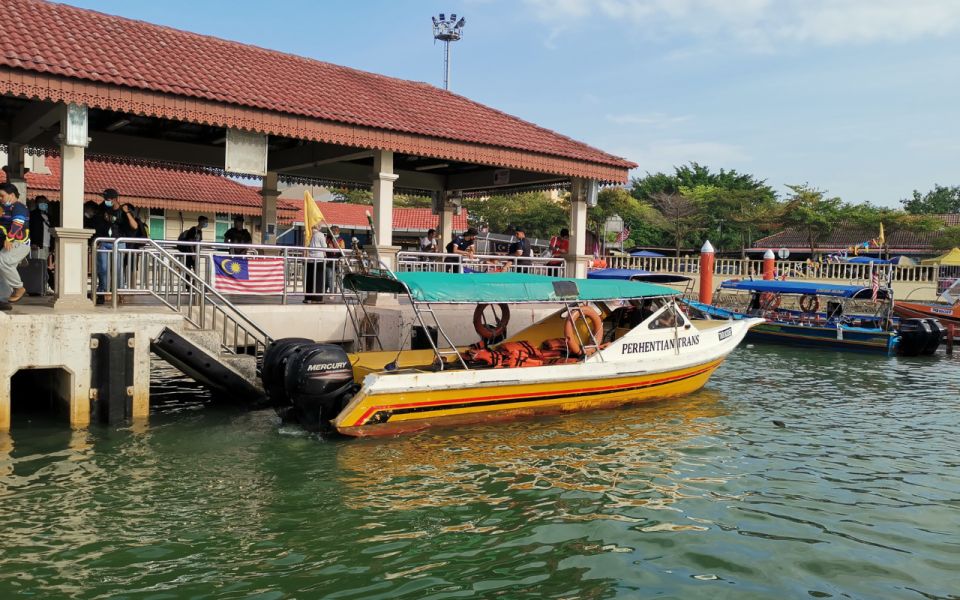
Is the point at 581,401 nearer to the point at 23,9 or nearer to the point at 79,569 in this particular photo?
the point at 79,569

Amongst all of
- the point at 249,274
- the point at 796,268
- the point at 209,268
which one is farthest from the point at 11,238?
the point at 796,268

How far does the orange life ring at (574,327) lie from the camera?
10.7 metres

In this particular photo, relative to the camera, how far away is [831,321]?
21.6 meters

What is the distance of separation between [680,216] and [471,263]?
108 feet

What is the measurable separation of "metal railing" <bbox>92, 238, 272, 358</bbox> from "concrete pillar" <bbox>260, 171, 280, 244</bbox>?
5.94 m

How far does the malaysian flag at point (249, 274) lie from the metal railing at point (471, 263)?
2625 millimetres

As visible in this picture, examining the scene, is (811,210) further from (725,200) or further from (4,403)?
(4,403)

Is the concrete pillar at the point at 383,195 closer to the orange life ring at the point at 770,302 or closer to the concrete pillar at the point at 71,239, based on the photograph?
the concrete pillar at the point at 71,239

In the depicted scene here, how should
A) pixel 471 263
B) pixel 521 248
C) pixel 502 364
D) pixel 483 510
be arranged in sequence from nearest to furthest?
pixel 483 510
pixel 502 364
pixel 471 263
pixel 521 248

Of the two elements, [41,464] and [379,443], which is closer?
[41,464]

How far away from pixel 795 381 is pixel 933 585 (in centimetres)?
992

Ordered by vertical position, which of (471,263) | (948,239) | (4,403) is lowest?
(4,403)

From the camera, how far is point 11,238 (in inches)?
368

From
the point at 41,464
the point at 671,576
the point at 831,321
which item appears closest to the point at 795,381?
the point at 831,321
